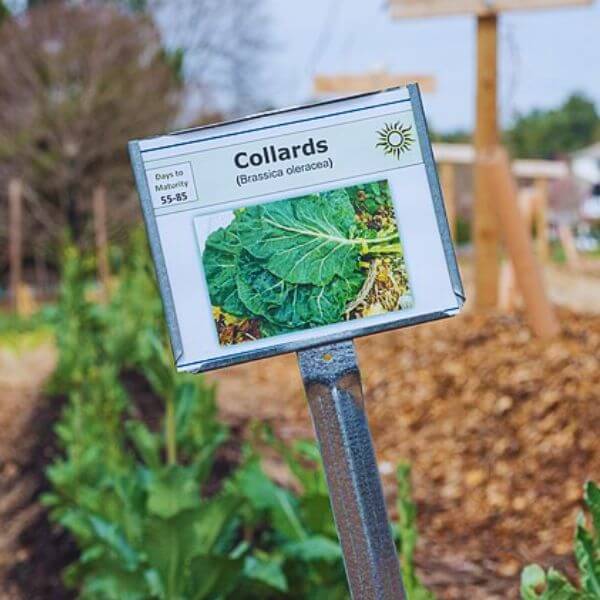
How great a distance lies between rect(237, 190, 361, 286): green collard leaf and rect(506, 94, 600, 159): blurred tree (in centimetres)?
4338

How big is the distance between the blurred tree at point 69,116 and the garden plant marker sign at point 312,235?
18.8 metres

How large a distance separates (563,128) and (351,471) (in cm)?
4859

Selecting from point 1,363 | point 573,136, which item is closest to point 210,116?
point 1,363

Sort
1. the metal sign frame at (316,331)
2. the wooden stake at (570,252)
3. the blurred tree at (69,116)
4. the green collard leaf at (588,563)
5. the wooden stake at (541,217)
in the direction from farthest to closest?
the blurred tree at (69,116), the wooden stake at (570,252), the wooden stake at (541,217), the green collard leaf at (588,563), the metal sign frame at (316,331)

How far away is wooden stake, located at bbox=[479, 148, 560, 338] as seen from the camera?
18.2ft

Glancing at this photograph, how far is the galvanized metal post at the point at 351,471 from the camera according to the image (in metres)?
1.73

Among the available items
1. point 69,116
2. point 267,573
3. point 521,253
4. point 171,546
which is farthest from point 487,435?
point 69,116

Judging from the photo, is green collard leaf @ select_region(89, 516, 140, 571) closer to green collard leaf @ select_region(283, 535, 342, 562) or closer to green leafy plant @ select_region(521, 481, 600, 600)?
green collard leaf @ select_region(283, 535, 342, 562)

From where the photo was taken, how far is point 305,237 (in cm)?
173

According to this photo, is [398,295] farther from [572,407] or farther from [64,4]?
[64,4]

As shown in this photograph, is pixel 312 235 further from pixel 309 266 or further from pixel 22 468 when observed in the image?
pixel 22 468

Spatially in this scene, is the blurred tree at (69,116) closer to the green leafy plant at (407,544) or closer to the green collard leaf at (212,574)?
the green collard leaf at (212,574)

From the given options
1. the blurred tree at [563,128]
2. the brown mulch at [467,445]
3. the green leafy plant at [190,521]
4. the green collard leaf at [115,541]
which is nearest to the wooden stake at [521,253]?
the brown mulch at [467,445]

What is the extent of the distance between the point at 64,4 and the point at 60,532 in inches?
796
